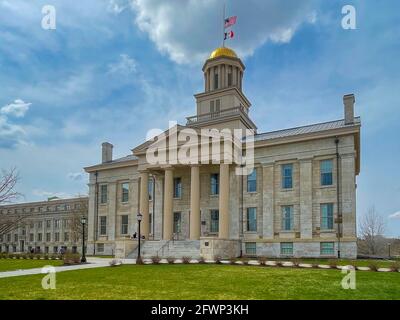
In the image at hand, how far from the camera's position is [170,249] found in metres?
35.2

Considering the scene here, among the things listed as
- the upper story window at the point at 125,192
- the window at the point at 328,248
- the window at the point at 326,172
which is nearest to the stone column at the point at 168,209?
the upper story window at the point at 125,192

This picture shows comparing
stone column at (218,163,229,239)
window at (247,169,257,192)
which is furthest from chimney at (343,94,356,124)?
stone column at (218,163,229,239)

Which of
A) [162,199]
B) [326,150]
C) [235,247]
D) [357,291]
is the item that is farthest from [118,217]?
[357,291]

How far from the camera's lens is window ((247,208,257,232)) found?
3759cm

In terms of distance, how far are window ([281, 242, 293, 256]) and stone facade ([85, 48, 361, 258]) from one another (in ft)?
0.29

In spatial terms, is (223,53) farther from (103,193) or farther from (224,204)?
(103,193)

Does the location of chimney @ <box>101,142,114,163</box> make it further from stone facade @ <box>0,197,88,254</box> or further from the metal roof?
stone facade @ <box>0,197,88,254</box>

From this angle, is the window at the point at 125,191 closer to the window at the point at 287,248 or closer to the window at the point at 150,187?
the window at the point at 150,187

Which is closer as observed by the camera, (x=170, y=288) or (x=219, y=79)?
(x=170, y=288)

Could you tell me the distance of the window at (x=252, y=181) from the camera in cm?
3812

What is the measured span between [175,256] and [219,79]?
23320 millimetres

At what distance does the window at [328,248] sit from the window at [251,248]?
634cm
